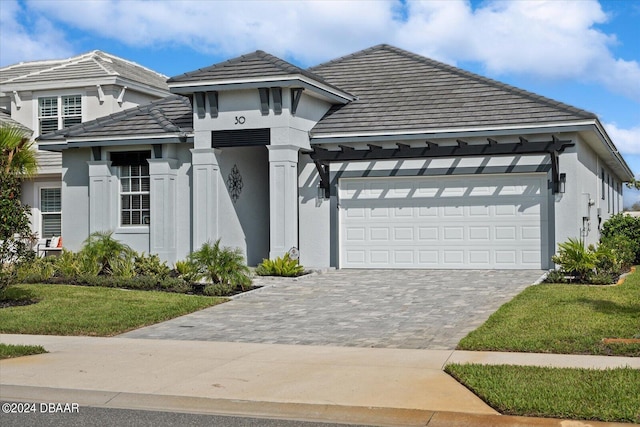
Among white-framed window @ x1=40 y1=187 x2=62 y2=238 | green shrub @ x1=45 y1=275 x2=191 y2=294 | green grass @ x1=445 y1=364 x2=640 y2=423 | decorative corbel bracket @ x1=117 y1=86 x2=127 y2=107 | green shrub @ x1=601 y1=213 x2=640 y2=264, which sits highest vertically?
decorative corbel bracket @ x1=117 y1=86 x2=127 y2=107

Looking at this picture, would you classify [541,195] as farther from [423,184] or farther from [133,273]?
[133,273]

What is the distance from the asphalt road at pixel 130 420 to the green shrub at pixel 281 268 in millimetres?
11285

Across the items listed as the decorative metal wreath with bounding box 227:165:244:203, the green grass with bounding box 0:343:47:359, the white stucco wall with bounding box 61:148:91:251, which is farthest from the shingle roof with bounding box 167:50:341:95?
the green grass with bounding box 0:343:47:359

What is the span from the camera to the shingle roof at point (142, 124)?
869 inches

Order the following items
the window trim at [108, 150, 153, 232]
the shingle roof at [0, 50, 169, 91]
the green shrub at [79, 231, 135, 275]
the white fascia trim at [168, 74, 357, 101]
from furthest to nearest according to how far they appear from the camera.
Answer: the shingle roof at [0, 50, 169, 91]
the window trim at [108, 150, 153, 232]
the white fascia trim at [168, 74, 357, 101]
the green shrub at [79, 231, 135, 275]

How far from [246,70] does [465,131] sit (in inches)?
226

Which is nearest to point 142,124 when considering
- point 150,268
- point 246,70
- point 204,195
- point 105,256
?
point 204,195

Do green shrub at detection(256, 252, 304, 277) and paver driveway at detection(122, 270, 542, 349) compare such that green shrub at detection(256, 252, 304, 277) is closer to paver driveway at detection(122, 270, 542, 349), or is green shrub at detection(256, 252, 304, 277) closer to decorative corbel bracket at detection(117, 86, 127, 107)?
paver driveway at detection(122, 270, 542, 349)

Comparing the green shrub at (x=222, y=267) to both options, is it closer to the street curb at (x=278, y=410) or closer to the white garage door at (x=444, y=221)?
the white garage door at (x=444, y=221)

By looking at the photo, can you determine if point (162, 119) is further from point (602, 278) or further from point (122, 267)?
point (602, 278)

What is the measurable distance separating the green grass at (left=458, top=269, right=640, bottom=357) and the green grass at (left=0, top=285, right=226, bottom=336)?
18.7 ft

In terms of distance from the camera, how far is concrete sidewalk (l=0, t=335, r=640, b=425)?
7.77 metres

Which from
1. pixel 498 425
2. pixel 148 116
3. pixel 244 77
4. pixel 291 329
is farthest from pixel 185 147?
pixel 498 425

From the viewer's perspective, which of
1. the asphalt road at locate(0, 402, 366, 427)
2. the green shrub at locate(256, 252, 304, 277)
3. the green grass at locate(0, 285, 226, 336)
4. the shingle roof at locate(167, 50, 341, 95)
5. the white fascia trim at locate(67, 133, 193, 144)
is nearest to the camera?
the asphalt road at locate(0, 402, 366, 427)
